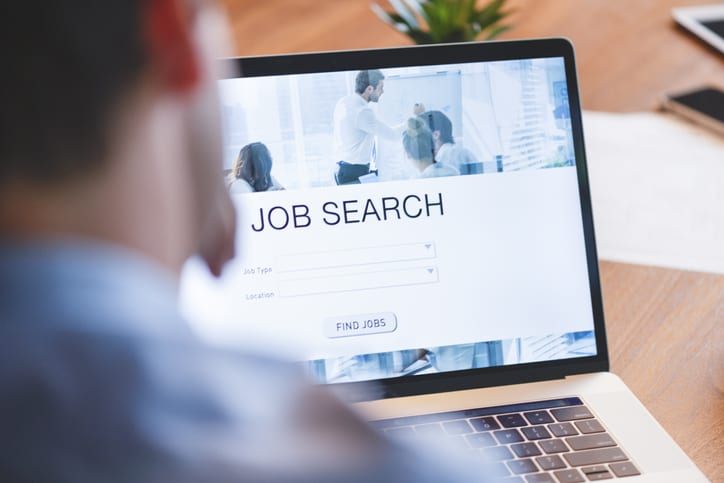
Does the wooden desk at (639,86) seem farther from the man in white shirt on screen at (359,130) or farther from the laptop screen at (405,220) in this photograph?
the man in white shirt on screen at (359,130)

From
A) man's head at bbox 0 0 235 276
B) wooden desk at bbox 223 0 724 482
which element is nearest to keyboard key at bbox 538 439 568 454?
wooden desk at bbox 223 0 724 482

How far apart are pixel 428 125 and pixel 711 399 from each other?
1.18ft

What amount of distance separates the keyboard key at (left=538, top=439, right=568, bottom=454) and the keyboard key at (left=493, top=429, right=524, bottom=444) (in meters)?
0.02

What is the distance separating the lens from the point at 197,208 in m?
0.36

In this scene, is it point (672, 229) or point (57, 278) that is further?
point (672, 229)

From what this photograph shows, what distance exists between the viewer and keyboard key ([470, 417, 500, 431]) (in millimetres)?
727

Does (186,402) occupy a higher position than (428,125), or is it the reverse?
(428,125)

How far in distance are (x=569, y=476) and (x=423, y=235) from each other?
0.78ft

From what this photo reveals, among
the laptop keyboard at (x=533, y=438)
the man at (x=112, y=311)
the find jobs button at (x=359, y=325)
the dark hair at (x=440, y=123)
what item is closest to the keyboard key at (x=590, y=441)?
the laptop keyboard at (x=533, y=438)

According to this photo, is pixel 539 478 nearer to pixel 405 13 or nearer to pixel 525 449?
pixel 525 449

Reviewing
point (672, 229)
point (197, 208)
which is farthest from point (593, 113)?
point (197, 208)

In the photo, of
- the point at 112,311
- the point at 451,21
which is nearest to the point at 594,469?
the point at 112,311

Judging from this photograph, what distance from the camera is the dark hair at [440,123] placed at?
80 centimetres

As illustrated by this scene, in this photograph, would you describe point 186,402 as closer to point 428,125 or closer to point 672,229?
point 428,125
